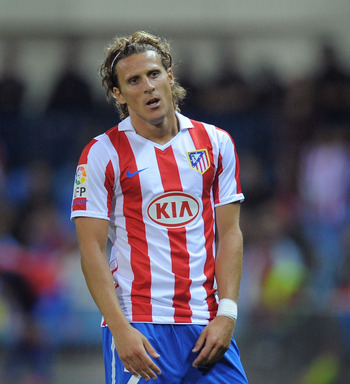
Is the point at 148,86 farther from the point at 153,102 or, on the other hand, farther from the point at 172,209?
the point at 172,209

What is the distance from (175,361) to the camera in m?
2.89

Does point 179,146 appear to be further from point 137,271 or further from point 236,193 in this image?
point 137,271

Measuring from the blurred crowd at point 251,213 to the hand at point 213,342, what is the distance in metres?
2.61

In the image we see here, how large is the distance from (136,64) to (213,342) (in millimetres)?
1151

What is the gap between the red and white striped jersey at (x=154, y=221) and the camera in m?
2.92

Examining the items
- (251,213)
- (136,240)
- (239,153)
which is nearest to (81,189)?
(136,240)

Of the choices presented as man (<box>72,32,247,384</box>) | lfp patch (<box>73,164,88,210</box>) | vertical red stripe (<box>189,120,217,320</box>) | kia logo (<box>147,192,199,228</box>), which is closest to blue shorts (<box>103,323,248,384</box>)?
man (<box>72,32,247,384</box>)

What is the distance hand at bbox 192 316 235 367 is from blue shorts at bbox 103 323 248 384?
4cm

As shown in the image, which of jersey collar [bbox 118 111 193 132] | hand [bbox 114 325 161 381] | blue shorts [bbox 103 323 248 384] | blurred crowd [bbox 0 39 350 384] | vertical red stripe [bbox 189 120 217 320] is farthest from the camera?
blurred crowd [bbox 0 39 350 384]

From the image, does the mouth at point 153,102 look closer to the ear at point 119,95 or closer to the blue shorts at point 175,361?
the ear at point 119,95

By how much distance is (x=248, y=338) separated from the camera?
5.55 m

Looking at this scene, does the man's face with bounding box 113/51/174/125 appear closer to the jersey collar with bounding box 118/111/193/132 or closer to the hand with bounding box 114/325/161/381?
the jersey collar with bounding box 118/111/193/132

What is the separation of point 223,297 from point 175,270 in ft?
0.73

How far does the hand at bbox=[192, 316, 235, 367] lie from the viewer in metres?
→ 2.86
